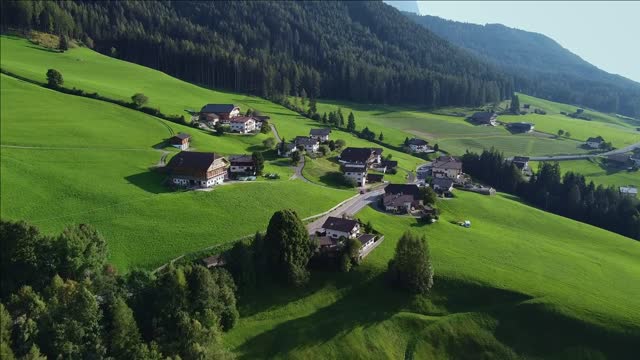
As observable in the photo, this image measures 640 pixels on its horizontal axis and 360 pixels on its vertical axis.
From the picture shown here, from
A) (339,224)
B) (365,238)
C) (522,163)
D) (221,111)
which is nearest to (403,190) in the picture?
(365,238)

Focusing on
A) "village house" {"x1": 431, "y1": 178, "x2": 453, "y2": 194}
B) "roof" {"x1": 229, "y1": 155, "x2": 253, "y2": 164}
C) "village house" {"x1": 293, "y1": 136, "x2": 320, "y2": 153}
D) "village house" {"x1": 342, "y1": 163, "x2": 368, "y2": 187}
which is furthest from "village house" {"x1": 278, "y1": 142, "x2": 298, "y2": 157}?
"village house" {"x1": 431, "y1": 178, "x2": 453, "y2": 194}

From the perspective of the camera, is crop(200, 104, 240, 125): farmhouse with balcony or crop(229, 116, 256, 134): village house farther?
crop(200, 104, 240, 125): farmhouse with balcony

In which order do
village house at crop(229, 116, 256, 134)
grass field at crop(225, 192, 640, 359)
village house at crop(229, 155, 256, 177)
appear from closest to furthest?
grass field at crop(225, 192, 640, 359) → village house at crop(229, 155, 256, 177) → village house at crop(229, 116, 256, 134)

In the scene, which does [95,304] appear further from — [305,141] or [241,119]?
[241,119]

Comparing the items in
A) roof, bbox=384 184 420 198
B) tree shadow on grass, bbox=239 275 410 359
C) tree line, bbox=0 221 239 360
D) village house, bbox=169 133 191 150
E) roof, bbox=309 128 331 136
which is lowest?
→ tree shadow on grass, bbox=239 275 410 359

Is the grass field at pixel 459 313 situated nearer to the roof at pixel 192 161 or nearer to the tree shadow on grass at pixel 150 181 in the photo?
the tree shadow on grass at pixel 150 181

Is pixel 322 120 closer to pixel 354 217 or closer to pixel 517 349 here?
pixel 354 217

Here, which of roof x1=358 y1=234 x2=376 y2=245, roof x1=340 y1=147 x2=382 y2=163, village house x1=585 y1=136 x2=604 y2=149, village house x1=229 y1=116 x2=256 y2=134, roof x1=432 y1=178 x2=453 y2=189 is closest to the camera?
roof x1=358 y1=234 x2=376 y2=245

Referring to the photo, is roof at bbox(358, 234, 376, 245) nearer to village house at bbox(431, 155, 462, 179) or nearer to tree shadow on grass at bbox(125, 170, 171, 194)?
tree shadow on grass at bbox(125, 170, 171, 194)

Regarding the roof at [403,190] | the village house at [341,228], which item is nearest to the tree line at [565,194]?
the roof at [403,190]
